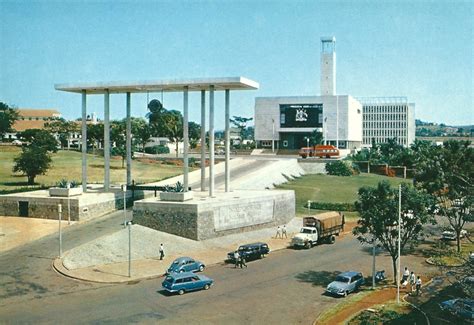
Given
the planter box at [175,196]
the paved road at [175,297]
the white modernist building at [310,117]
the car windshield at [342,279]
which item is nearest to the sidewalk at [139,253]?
the paved road at [175,297]

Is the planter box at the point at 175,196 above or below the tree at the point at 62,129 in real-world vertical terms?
below

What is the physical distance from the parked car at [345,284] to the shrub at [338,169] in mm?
60468

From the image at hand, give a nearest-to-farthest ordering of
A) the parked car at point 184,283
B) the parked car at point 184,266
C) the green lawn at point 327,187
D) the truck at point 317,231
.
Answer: the parked car at point 184,283
the parked car at point 184,266
the truck at point 317,231
the green lawn at point 327,187

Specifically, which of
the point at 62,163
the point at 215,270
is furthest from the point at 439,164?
the point at 62,163

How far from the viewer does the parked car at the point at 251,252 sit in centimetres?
3912

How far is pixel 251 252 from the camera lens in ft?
130

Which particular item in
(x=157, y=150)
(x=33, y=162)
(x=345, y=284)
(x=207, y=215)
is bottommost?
(x=345, y=284)

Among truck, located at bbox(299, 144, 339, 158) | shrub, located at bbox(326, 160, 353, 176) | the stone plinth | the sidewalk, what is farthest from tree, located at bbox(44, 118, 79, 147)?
the sidewalk

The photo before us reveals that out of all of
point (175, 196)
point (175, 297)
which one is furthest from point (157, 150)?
point (175, 297)

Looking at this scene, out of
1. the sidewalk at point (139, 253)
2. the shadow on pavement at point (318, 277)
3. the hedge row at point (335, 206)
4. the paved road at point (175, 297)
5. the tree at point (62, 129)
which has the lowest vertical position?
the shadow on pavement at point (318, 277)

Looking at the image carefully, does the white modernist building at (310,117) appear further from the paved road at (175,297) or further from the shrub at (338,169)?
the paved road at (175,297)

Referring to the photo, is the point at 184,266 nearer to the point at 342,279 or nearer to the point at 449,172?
the point at 342,279

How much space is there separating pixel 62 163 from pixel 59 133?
39739mm

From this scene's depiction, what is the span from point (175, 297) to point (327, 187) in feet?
165
